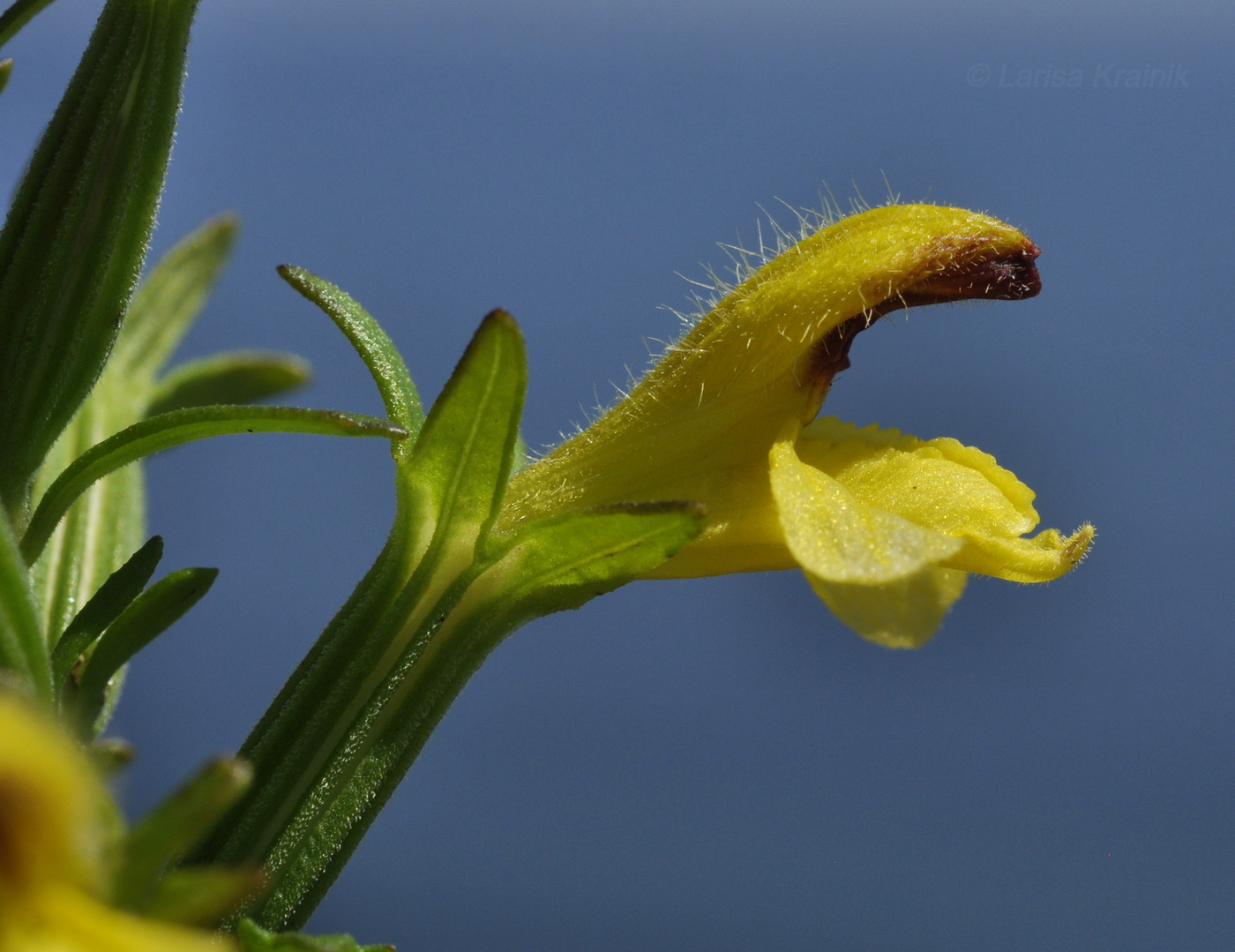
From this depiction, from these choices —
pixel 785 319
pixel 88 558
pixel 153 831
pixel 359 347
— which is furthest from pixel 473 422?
pixel 88 558

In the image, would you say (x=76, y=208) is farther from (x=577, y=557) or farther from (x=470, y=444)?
(x=577, y=557)

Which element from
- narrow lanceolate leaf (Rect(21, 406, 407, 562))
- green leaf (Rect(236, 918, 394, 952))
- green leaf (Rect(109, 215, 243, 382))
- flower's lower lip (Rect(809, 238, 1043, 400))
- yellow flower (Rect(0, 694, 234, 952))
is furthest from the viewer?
green leaf (Rect(109, 215, 243, 382))

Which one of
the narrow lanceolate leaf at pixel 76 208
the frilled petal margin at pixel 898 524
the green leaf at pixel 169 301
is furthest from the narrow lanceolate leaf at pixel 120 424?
the frilled petal margin at pixel 898 524

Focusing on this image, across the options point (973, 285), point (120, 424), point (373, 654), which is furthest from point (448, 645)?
→ point (120, 424)

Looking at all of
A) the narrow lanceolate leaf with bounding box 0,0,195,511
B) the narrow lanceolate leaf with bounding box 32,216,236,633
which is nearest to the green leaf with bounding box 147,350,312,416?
the narrow lanceolate leaf with bounding box 32,216,236,633

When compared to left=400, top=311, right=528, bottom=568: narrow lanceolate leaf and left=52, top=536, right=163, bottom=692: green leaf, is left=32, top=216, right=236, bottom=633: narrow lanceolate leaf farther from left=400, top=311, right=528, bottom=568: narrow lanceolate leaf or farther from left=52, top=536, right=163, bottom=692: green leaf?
left=400, top=311, right=528, bottom=568: narrow lanceolate leaf
